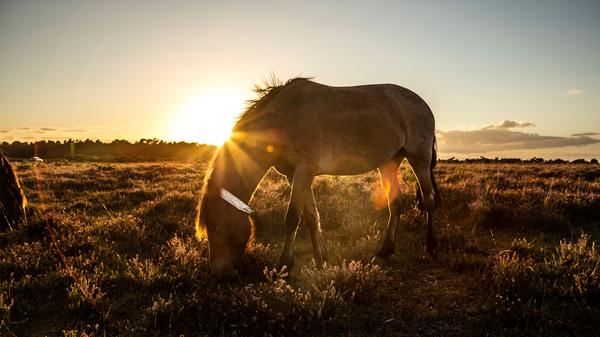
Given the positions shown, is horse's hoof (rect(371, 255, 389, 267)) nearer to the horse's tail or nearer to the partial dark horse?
the horse's tail

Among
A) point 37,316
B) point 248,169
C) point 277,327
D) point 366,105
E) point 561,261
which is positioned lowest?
point 37,316

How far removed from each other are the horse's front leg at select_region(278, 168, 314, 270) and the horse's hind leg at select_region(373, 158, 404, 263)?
1786 mm

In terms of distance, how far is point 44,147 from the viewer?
72438 millimetres

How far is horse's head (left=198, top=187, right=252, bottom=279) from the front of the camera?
4715 mm

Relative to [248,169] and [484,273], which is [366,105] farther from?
[484,273]

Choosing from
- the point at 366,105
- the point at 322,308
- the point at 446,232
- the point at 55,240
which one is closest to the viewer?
the point at 322,308

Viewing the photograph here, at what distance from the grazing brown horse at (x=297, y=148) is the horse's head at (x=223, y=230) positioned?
13 mm

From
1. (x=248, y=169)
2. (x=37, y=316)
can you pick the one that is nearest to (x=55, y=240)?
(x=37, y=316)

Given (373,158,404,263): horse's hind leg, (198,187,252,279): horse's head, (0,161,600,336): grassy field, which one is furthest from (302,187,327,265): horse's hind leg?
(198,187,252,279): horse's head

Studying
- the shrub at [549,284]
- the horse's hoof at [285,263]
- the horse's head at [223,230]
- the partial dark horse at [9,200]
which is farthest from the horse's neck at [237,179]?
the partial dark horse at [9,200]

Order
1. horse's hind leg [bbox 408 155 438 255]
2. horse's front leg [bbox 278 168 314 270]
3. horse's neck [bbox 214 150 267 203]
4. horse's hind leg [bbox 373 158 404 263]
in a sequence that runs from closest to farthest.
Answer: horse's neck [bbox 214 150 267 203] < horse's front leg [bbox 278 168 314 270] < horse's hind leg [bbox 373 158 404 263] < horse's hind leg [bbox 408 155 438 255]

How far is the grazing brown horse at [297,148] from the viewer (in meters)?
4.83

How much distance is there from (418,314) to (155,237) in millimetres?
5732

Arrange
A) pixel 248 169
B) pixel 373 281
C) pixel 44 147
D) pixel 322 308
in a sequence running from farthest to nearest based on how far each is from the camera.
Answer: pixel 44 147, pixel 248 169, pixel 373 281, pixel 322 308
